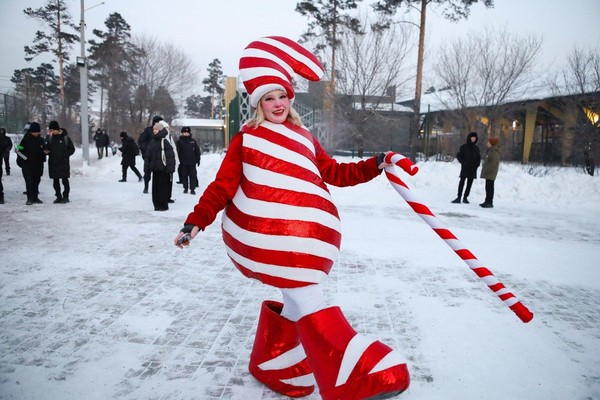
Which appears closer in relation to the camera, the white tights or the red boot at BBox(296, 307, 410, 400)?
the red boot at BBox(296, 307, 410, 400)

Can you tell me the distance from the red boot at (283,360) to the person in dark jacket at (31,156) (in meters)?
8.25

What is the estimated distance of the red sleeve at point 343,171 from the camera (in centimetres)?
238

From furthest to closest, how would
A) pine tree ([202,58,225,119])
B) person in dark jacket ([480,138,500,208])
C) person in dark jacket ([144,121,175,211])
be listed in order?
pine tree ([202,58,225,119]), person in dark jacket ([480,138,500,208]), person in dark jacket ([144,121,175,211])

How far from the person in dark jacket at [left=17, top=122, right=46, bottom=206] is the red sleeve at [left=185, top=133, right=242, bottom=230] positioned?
8112mm

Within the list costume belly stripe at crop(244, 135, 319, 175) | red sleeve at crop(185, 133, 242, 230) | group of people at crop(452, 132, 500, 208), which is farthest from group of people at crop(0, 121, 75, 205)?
group of people at crop(452, 132, 500, 208)

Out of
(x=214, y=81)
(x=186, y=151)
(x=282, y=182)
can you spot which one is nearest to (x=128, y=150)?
(x=186, y=151)

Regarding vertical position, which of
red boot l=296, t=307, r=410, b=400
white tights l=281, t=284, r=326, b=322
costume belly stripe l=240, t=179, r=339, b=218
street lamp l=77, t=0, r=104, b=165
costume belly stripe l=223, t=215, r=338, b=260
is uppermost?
street lamp l=77, t=0, r=104, b=165

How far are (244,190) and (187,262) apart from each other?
123 inches

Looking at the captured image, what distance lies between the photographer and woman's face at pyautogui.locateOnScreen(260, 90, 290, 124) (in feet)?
7.18

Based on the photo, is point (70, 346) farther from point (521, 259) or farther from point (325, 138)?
point (325, 138)

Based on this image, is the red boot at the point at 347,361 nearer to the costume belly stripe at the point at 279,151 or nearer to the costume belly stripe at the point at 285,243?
the costume belly stripe at the point at 285,243

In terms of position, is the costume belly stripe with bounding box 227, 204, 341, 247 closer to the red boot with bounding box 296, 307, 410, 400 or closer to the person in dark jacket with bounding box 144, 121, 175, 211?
the red boot with bounding box 296, 307, 410, 400

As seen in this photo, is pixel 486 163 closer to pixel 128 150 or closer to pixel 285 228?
pixel 285 228

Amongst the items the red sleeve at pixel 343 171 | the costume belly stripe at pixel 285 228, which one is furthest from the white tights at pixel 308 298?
the red sleeve at pixel 343 171
